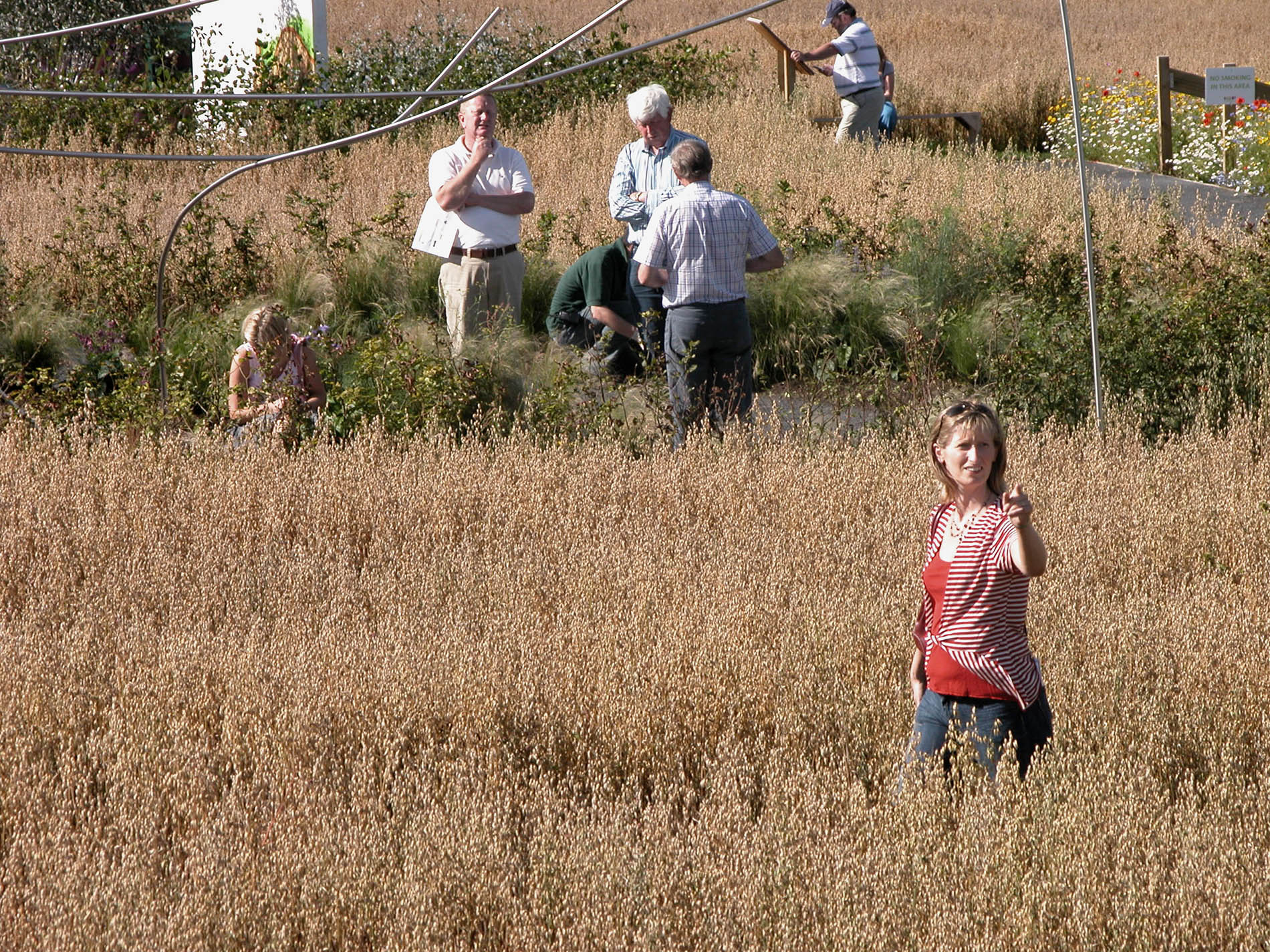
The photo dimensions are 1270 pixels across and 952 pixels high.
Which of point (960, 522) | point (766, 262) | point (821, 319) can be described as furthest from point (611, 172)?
point (960, 522)

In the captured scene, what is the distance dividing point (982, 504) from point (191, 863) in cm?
201

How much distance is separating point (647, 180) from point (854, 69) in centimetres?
657

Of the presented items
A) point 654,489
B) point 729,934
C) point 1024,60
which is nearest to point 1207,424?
point 654,489

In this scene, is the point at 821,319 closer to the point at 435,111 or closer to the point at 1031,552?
the point at 435,111

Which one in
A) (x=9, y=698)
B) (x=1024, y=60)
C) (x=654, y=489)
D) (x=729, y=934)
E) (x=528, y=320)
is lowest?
(x=729, y=934)

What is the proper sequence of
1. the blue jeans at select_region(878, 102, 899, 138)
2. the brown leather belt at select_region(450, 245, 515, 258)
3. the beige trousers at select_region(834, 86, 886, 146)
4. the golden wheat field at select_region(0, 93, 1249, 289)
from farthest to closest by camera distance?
1. the blue jeans at select_region(878, 102, 899, 138)
2. the beige trousers at select_region(834, 86, 886, 146)
3. the golden wheat field at select_region(0, 93, 1249, 289)
4. the brown leather belt at select_region(450, 245, 515, 258)

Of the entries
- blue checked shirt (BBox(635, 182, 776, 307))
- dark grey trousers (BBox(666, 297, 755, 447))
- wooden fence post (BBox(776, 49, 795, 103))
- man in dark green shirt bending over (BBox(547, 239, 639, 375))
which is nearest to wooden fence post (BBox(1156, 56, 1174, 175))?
wooden fence post (BBox(776, 49, 795, 103))

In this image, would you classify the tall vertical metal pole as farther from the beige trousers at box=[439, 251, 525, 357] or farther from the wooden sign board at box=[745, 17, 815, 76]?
the wooden sign board at box=[745, 17, 815, 76]

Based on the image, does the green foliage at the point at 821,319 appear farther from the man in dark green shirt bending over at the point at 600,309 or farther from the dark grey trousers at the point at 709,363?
the dark grey trousers at the point at 709,363

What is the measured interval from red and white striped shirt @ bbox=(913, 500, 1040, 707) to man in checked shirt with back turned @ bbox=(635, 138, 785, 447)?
3.03m

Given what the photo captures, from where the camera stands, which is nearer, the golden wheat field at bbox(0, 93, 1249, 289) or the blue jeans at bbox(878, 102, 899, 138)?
the golden wheat field at bbox(0, 93, 1249, 289)

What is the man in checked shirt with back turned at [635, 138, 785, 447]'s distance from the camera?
20.0 feet

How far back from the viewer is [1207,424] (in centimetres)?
649

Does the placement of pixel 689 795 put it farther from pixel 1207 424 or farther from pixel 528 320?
pixel 528 320
